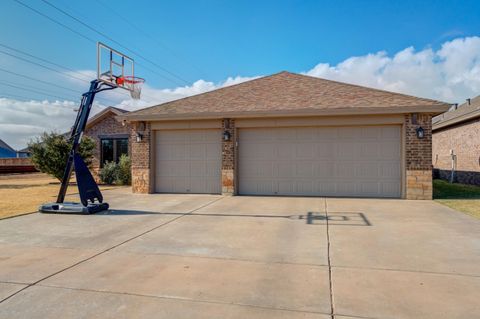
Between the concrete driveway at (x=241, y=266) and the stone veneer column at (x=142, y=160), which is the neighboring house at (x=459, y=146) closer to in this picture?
the concrete driveway at (x=241, y=266)

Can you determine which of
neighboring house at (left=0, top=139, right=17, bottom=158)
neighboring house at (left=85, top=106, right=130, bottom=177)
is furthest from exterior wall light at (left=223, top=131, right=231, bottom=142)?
neighboring house at (left=0, top=139, right=17, bottom=158)

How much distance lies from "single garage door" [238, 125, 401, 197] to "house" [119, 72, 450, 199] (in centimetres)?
3

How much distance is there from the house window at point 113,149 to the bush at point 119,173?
79.5 inches

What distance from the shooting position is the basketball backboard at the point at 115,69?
28.2 feet

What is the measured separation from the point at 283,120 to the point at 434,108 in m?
4.48

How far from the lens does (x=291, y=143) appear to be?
448 inches

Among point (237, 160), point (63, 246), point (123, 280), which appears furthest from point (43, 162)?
point (123, 280)

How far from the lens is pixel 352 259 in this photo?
14.9 ft

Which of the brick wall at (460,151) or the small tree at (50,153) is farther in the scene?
the small tree at (50,153)

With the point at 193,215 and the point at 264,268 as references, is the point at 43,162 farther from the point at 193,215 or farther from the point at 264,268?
the point at 264,268

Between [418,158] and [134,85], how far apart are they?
8925 mm

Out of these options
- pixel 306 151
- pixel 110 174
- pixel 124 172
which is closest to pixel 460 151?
pixel 306 151

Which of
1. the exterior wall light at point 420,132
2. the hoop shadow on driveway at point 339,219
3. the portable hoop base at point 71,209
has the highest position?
the exterior wall light at point 420,132

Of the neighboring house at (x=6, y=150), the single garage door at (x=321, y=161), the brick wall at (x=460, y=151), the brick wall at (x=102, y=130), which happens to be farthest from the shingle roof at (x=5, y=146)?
the brick wall at (x=460, y=151)
